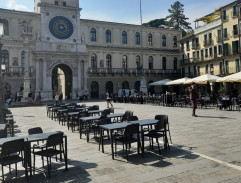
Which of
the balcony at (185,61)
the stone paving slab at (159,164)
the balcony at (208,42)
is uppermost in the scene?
the balcony at (208,42)

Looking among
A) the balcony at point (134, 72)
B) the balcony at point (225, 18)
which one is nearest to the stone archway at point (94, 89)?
the balcony at point (134, 72)

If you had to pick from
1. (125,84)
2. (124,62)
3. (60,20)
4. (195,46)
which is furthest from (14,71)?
(195,46)

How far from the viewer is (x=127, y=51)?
167 feet

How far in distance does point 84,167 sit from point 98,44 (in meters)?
44.1

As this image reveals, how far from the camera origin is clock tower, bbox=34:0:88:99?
40969mm

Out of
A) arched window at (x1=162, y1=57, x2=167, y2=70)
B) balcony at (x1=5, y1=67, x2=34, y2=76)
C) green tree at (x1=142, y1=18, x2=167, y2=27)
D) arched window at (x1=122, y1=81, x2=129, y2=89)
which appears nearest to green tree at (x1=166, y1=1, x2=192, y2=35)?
green tree at (x1=142, y1=18, x2=167, y2=27)

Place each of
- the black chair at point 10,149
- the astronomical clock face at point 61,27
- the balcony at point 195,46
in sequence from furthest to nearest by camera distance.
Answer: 1. the balcony at point 195,46
2. the astronomical clock face at point 61,27
3. the black chair at point 10,149

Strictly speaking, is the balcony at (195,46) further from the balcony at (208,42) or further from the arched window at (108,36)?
the arched window at (108,36)

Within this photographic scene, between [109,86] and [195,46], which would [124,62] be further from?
[195,46]

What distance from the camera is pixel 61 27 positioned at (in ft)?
140

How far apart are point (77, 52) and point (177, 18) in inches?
1333

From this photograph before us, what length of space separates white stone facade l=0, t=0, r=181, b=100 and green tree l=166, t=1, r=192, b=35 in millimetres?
11413

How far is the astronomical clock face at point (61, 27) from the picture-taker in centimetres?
4231

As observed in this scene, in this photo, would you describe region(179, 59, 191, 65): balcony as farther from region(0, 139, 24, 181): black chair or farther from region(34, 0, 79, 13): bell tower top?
region(0, 139, 24, 181): black chair
